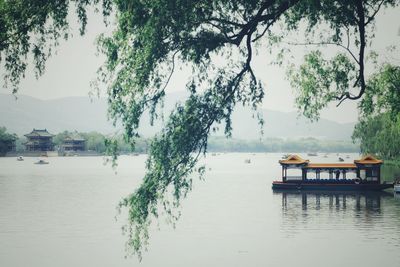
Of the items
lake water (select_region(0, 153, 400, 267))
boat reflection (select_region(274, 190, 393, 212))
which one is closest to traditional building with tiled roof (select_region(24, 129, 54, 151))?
lake water (select_region(0, 153, 400, 267))

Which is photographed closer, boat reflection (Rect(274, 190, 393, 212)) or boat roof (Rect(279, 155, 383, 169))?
boat reflection (Rect(274, 190, 393, 212))

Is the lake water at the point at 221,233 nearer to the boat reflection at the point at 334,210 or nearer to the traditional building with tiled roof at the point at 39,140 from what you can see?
the boat reflection at the point at 334,210

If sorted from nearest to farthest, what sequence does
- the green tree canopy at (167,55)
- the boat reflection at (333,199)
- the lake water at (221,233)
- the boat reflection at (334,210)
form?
the green tree canopy at (167,55), the lake water at (221,233), the boat reflection at (334,210), the boat reflection at (333,199)

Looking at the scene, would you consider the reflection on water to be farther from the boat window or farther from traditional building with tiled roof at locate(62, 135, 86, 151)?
traditional building with tiled roof at locate(62, 135, 86, 151)

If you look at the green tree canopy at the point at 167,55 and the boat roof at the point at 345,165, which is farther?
the boat roof at the point at 345,165

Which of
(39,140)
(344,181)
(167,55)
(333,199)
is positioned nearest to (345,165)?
(344,181)

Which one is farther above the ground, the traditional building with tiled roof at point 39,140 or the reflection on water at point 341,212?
the traditional building with tiled roof at point 39,140

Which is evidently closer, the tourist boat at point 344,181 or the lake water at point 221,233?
the lake water at point 221,233

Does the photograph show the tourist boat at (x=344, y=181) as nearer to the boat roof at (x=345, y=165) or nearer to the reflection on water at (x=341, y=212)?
the boat roof at (x=345, y=165)

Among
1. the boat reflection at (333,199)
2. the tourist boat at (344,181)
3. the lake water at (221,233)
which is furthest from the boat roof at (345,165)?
the lake water at (221,233)

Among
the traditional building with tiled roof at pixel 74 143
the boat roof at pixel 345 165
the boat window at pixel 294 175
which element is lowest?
the boat window at pixel 294 175

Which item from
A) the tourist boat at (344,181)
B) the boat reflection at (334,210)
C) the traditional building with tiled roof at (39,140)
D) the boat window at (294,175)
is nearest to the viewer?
the boat reflection at (334,210)

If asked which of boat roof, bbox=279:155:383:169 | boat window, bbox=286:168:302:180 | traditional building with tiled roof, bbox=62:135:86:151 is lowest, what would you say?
boat window, bbox=286:168:302:180

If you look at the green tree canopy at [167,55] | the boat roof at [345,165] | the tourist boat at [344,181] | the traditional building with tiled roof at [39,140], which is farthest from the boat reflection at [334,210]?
the traditional building with tiled roof at [39,140]
